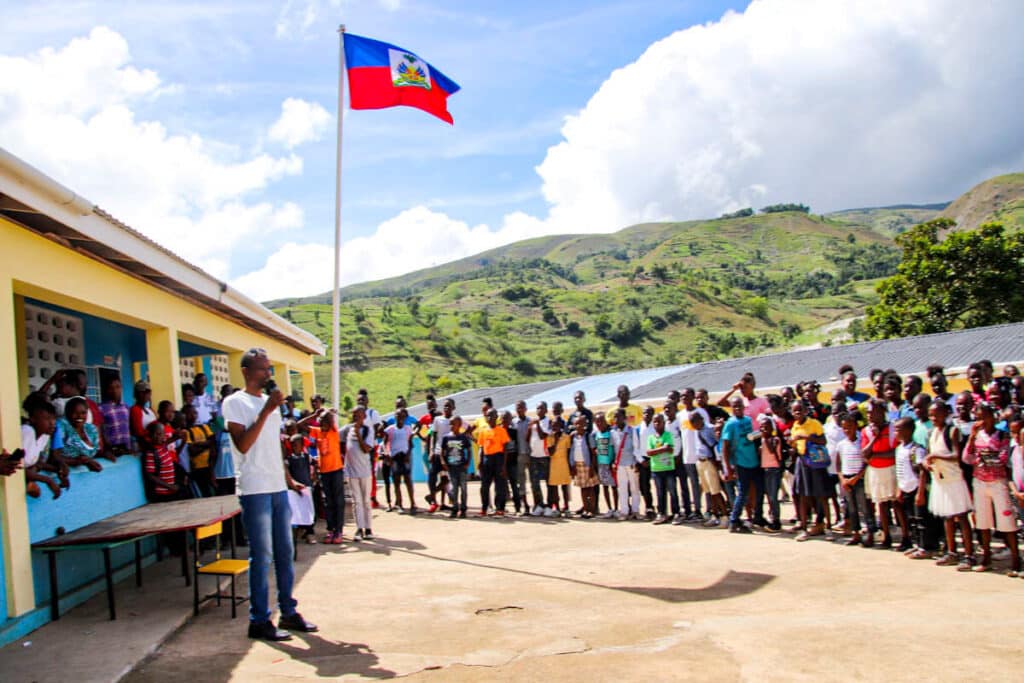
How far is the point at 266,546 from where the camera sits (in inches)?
217

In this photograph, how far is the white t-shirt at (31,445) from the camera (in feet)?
20.8

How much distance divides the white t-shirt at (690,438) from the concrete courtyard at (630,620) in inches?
66.0

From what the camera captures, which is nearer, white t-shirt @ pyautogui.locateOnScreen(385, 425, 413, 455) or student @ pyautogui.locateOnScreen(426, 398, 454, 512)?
white t-shirt @ pyautogui.locateOnScreen(385, 425, 413, 455)

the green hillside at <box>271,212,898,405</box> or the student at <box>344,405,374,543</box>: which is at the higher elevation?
the green hillside at <box>271,212,898,405</box>

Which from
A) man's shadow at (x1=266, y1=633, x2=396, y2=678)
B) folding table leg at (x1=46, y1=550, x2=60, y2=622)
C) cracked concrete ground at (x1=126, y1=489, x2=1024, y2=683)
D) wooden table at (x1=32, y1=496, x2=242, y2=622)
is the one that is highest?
wooden table at (x1=32, y1=496, x2=242, y2=622)

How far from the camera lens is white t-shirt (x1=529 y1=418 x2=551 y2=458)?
12594 millimetres

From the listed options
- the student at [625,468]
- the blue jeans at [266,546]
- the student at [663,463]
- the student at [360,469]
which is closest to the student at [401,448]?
the student at [360,469]

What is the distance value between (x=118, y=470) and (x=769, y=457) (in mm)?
7443

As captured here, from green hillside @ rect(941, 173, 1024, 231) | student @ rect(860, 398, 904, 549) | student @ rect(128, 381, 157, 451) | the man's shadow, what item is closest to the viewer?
the man's shadow

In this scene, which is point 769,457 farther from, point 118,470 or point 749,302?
point 749,302

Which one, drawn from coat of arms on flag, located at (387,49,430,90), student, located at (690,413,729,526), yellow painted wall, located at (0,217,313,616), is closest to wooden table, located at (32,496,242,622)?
yellow painted wall, located at (0,217,313,616)

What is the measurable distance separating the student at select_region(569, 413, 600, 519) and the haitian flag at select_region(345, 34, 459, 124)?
18.2ft

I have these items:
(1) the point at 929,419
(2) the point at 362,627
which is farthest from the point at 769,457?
(2) the point at 362,627

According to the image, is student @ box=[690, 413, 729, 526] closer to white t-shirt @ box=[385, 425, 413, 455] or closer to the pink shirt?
the pink shirt
